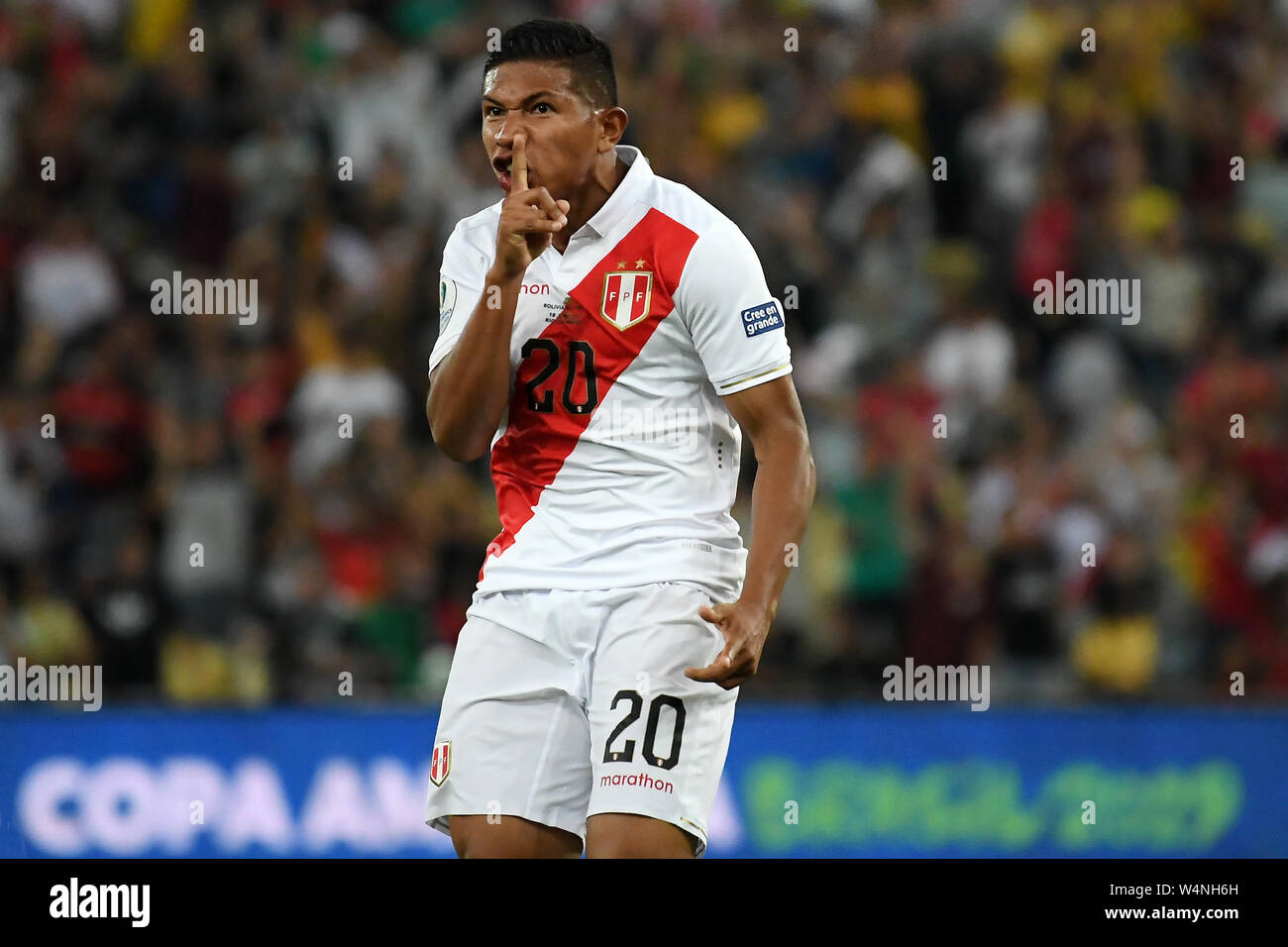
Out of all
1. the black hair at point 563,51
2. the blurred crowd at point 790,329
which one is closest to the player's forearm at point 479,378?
the black hair at point 563,51

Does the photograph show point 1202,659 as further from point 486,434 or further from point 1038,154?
point 486,434

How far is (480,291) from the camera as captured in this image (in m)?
4.42

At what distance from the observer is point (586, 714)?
431 centimetres

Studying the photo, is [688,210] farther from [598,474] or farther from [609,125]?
[598,474]

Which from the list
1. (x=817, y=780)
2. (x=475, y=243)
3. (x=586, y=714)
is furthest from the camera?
(x=817, y=780)

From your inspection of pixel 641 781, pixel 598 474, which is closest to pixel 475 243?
pixel 598 474

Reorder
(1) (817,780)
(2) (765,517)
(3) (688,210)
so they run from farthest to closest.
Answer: (1) (817,780), (3) (688,210), (2) (765,517)

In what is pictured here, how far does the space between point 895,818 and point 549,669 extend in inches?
168

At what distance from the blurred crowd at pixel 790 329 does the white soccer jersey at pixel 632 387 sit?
14.1 feet

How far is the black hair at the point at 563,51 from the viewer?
14.2ft

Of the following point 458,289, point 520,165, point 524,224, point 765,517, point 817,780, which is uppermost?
point 520,165

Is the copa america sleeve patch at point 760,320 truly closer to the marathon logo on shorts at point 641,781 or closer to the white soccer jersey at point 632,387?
the white soccer jersey at point 632,387

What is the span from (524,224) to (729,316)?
1.67 ft
